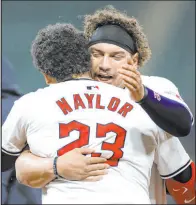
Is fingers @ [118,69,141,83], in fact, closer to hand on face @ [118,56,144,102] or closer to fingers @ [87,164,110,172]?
hand on face @ [118,56,144,102]

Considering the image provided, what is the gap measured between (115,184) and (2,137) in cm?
33

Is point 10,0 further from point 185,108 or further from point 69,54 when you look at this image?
point 185,108

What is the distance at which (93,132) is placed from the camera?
1.18 m

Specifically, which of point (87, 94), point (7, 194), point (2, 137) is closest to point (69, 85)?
point (87, 94)

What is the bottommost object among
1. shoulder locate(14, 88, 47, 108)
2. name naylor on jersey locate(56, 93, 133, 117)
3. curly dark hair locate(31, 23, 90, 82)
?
name naylor on jersey locate(56, 93, 133, 117)

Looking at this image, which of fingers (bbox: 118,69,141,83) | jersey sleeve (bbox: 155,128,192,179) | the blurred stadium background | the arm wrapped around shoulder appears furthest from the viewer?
the blurred stadium background

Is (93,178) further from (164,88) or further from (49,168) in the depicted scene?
(164,88)

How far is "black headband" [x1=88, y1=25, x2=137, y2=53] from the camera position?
1.51m

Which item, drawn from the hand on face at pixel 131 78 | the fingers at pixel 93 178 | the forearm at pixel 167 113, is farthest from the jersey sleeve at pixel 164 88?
the fingers at pixel 93 178

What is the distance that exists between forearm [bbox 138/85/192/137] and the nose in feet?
1.15

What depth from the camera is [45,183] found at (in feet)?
3.96

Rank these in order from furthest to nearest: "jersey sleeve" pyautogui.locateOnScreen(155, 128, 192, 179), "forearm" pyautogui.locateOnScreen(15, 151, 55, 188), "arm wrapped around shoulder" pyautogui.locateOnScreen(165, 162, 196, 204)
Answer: "arm wrapped around shoulder" pyautogui.locateOnScreen(165, 162, 196, 204) < "jersey sleeve" pyautogui.locateOnScreen(155, 128, 192, 179) < "forearm" pyautogui.locateOnScreen(15, 151, 55, 188)

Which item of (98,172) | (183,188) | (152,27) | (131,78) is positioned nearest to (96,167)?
(98,172)

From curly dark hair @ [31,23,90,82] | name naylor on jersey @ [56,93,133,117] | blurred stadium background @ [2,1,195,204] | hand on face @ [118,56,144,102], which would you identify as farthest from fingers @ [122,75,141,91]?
blurred stadium background @ [2,1,195,204]
